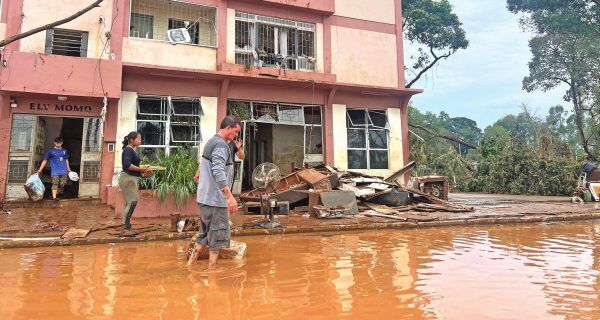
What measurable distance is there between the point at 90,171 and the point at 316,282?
9.55 metres

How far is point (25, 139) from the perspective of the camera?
10.5 metres

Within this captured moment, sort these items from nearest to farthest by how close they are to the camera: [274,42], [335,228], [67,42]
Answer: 1. [335,228]
2. [67,42]
3. [274,42]

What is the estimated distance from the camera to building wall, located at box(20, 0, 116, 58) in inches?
415

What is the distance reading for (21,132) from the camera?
1052cm

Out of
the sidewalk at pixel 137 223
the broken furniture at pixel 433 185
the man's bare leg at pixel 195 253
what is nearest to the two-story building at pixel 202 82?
the sidewalk at pixel 137 223

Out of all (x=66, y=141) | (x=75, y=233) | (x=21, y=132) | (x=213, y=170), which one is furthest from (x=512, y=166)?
(x=21, y=132)

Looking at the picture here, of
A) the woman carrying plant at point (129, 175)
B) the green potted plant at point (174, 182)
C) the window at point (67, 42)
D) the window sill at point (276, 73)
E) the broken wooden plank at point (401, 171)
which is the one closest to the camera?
the woman carrying plant at point (129, 175)

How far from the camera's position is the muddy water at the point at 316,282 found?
3.01m

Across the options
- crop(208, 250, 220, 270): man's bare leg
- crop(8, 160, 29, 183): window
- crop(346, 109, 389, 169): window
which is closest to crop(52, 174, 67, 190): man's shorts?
crop(8, 160, 29, 183): window

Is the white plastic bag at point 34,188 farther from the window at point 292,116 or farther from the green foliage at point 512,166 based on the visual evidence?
the green foliage at point 512,166

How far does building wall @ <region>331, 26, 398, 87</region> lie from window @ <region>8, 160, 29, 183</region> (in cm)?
1014

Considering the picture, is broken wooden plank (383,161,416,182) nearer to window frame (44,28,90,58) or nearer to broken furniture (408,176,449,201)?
broken furniture (408,176,449,201)

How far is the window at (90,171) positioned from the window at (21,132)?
1.49 meters

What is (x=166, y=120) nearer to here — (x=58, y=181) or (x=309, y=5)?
(x=58, y=181)
